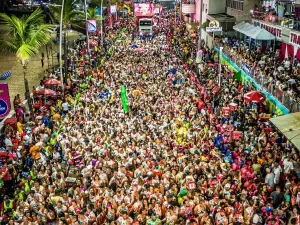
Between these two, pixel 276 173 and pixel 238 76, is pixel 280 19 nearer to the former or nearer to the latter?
pixel 238 76

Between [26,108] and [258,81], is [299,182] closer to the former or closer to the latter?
[258,81]

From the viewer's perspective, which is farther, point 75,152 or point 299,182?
point 75,152

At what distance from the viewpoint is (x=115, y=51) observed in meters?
40.4

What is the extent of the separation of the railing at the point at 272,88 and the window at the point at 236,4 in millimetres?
14923

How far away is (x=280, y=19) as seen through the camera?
28.7 m

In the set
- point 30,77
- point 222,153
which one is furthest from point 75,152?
point 30,77

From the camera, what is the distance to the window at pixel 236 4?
40.5 metres


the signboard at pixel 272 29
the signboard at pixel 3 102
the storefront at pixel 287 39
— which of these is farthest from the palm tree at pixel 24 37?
the signboard at pixel 272 29

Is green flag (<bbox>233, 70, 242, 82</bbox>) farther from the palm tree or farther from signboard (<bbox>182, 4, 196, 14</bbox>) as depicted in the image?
signboard (<bbox>182, 4, 196, 14</bbox>)

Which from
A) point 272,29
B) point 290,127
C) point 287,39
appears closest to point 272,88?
point 290,127

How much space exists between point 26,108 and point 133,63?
12291 millimetres

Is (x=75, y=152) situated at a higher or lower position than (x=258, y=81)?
lower

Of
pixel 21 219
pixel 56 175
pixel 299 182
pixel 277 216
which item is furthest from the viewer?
pixel 56 175

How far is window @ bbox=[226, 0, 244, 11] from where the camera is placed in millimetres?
40500
